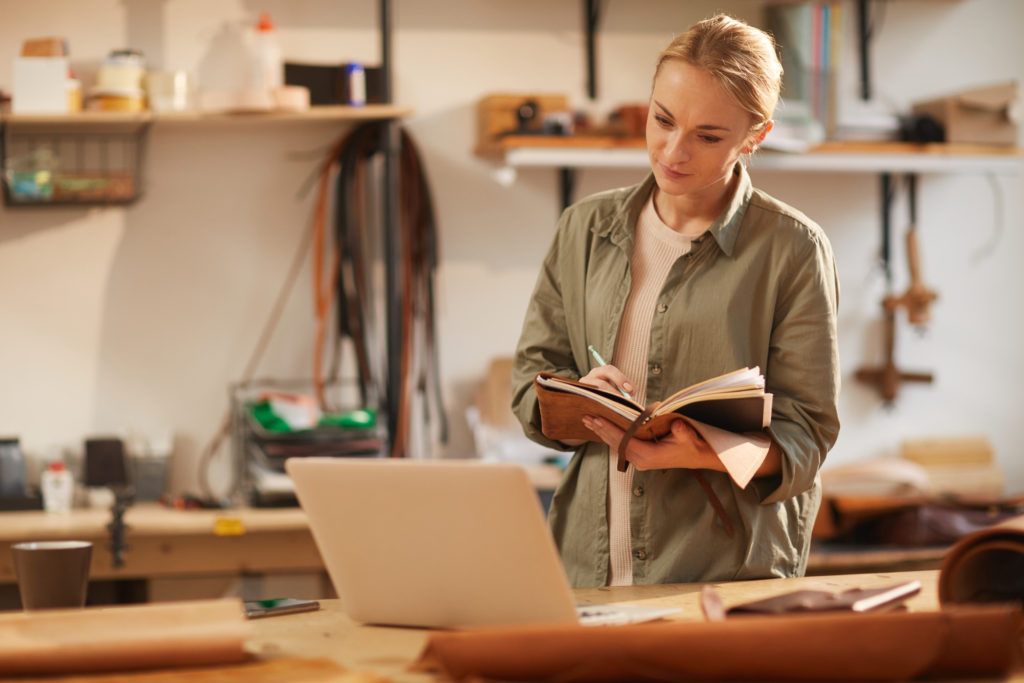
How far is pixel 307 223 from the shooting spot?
346cm

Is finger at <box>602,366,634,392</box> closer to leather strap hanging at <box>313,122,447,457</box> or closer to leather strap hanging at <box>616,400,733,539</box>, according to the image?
leather strap hanging at <box>616,400,733,539</box>

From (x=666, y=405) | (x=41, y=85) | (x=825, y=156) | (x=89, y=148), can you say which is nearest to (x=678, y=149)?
(x=666, y=405)

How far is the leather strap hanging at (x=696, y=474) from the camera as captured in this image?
153 cm

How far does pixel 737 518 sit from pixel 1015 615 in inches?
18.9

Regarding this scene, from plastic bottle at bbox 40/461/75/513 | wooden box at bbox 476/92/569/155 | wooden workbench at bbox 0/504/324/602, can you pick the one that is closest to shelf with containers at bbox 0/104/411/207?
wooden box at bbox 476/92/569/155

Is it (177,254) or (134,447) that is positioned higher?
(177,254)

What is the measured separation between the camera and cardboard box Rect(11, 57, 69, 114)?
3.09 m

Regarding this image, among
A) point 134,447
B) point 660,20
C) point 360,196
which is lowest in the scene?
point 134,447

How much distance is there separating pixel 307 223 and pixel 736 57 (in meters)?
2.07

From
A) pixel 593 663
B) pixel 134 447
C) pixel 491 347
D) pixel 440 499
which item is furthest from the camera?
pixel 491 347

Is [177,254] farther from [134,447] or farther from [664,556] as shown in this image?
[664,556]

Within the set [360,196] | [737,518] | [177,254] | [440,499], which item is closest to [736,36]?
[737,518]

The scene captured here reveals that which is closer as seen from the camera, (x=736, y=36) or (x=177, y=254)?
(x=736, y=36)

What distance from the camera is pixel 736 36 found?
64.9 inches
